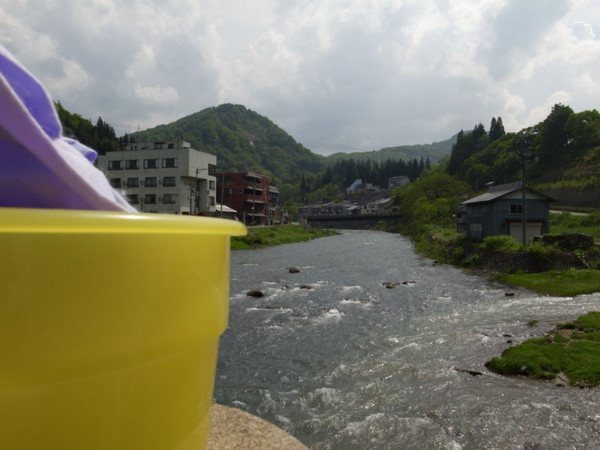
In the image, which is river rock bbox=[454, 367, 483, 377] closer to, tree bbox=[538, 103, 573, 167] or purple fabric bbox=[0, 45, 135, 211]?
purple fabric bbox=[0, 45, 135, 211]

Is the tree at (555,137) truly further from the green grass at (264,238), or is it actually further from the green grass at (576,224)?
the green grass at (264,238)

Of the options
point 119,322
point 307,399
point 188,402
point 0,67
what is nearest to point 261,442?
point 188,402

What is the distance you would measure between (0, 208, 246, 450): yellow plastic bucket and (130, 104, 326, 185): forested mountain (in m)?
97.8

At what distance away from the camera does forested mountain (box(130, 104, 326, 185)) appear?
347 ft

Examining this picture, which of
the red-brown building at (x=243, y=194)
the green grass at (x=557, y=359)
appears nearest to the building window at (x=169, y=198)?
the red-brown building at (x=243, y=194)

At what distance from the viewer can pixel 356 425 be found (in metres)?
5.48

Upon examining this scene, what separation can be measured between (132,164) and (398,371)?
117 feet

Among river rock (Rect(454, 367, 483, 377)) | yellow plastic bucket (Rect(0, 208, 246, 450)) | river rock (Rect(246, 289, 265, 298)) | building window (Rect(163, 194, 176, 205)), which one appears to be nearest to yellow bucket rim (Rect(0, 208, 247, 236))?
yellow plastic bucket (Rect(0, 208, 246, 450))

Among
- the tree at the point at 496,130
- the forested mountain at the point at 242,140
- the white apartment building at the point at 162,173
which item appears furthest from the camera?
the forested mountain at the point at 242,140

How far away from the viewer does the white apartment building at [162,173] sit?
36.3 meters

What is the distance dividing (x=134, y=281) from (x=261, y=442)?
179cm

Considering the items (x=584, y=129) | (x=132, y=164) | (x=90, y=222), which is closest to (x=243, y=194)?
(x=132, y=164)

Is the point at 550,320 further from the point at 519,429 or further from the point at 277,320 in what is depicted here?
the point at 277,320

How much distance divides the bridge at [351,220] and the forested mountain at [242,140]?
33.4 meters
